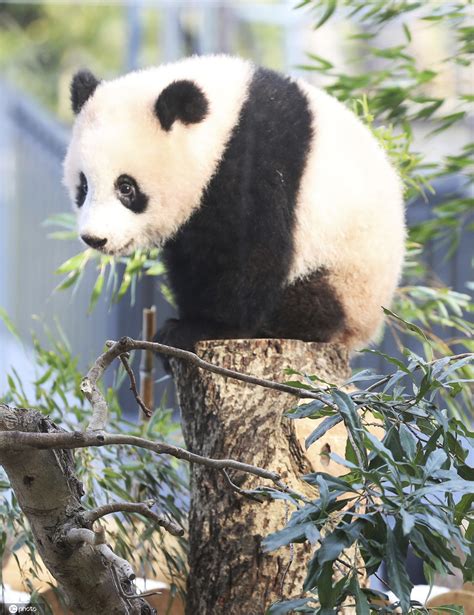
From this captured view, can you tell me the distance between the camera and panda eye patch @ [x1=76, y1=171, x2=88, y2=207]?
1.72m

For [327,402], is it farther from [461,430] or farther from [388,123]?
[388,123]

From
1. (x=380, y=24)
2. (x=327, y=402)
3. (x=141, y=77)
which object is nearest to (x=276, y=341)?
(x=327, y=402)

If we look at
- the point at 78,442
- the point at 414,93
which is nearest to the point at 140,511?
the point at 78,442

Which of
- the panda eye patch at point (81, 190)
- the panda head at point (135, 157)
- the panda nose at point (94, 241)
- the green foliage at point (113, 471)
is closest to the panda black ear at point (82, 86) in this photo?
the panda head at point (135, 157)

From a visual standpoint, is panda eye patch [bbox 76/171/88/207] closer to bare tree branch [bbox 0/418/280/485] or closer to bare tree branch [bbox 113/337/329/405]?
bare tree branch [bbox 113/337/329/405]

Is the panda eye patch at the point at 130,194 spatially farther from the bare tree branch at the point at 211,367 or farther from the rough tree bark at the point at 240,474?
the bare tree branch at the point at 211,367

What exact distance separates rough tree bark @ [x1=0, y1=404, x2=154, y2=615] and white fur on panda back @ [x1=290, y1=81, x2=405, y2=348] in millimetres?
792

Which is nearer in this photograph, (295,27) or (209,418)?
(209,418)

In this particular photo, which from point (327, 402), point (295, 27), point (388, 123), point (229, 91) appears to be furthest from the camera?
point (388, 123)

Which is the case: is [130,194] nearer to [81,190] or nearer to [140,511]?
[81,190]

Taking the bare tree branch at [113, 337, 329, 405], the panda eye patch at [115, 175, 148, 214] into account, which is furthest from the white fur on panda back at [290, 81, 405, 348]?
the bare tree branch at [113, 337, 329, 405]

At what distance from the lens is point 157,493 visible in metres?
1.87

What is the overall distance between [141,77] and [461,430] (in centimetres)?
101

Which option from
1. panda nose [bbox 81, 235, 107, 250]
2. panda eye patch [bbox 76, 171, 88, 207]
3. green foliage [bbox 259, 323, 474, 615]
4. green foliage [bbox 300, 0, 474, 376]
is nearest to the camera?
green foliage [bbox 259, 323, 474, 615]
